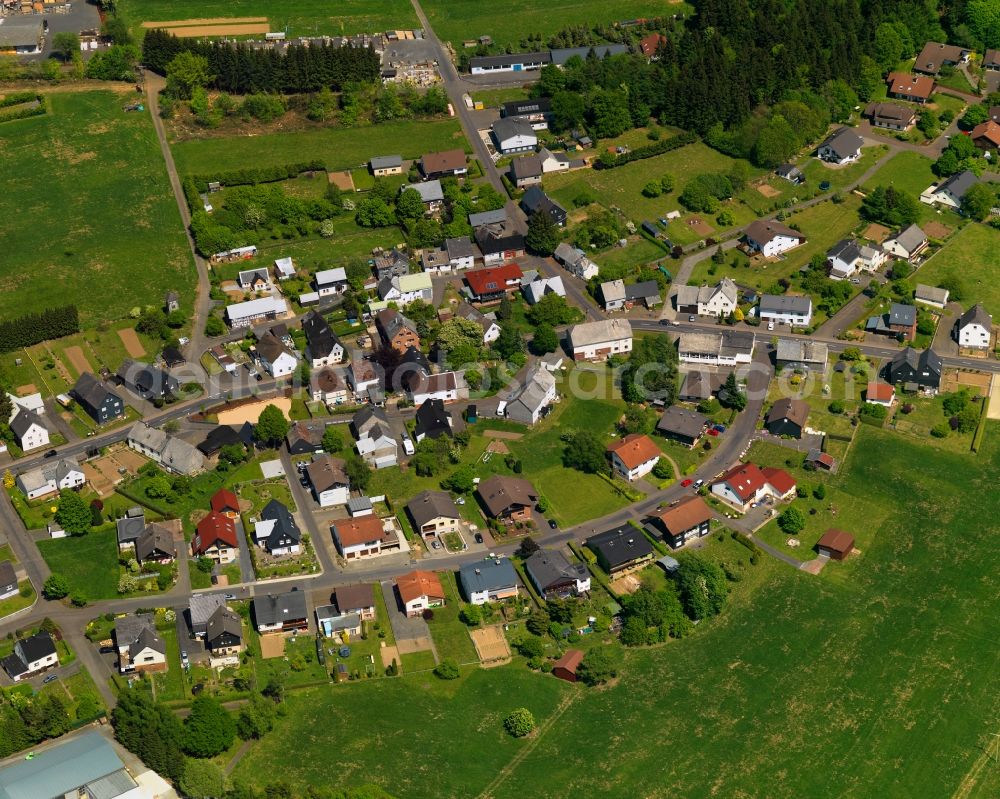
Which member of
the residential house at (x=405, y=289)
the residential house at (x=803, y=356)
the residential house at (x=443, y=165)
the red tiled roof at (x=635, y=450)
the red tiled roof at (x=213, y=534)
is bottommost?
the residential house at (x=803, y=356)

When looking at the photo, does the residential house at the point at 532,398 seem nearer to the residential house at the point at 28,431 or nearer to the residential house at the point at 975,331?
the residential house at the point at 975,331

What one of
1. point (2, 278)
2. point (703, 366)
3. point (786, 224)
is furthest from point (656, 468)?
point (2, 278)

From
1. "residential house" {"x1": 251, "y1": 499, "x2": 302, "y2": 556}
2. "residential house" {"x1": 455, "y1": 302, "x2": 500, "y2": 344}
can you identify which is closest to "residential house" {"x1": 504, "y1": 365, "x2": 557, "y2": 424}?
"residential house" {"x1": 455, "y1": 302, "x2": 500, "y2": 344}

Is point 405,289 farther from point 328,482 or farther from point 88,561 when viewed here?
point 88,561

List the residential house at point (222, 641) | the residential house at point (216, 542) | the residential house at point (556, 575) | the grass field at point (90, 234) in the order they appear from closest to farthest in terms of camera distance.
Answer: the residential house at point (222, 641)
the residential house at point (556, 575)
the residential house at point (216, 542)
the grass field at point (90, 234)

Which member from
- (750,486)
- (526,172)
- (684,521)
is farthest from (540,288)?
(684,521)

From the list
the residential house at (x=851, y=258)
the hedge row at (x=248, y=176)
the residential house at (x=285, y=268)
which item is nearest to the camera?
the residential house at (x=851, y=258)

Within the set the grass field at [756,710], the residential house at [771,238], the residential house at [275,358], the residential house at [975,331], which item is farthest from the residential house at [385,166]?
the grass field at [756,710]
